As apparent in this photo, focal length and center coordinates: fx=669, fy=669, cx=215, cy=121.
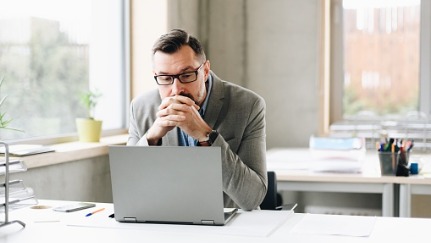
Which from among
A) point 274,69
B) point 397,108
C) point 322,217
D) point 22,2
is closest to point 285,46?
point 274,69

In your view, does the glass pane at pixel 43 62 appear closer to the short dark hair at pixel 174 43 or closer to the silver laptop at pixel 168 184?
the short dark hair at pixel 174 43

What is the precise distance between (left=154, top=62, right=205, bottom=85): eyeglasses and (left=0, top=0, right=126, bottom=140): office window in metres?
0.84

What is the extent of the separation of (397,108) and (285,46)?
94cm

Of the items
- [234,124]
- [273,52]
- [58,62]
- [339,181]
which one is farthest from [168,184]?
[273,52]

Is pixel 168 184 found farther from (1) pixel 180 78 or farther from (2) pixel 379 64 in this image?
(2) pixel 379 64

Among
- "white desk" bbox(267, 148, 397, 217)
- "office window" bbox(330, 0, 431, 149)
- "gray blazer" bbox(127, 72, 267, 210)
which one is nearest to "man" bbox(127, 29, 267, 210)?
"gray blazer" bbox(127, 72, 267, 210)

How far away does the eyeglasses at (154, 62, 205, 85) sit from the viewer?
2.32 meters

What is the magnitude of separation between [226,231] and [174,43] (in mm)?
758

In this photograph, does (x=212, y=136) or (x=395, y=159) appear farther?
(x=395, y=159)

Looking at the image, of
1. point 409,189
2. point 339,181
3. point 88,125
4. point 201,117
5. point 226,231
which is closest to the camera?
point 226,231

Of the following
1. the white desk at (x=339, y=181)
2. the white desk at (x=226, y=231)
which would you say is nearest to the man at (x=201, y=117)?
the white desk at (x=226, y=231)

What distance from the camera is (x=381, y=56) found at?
4.91 meters

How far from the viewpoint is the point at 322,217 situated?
2105 mm

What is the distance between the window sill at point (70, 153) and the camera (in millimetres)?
2881
